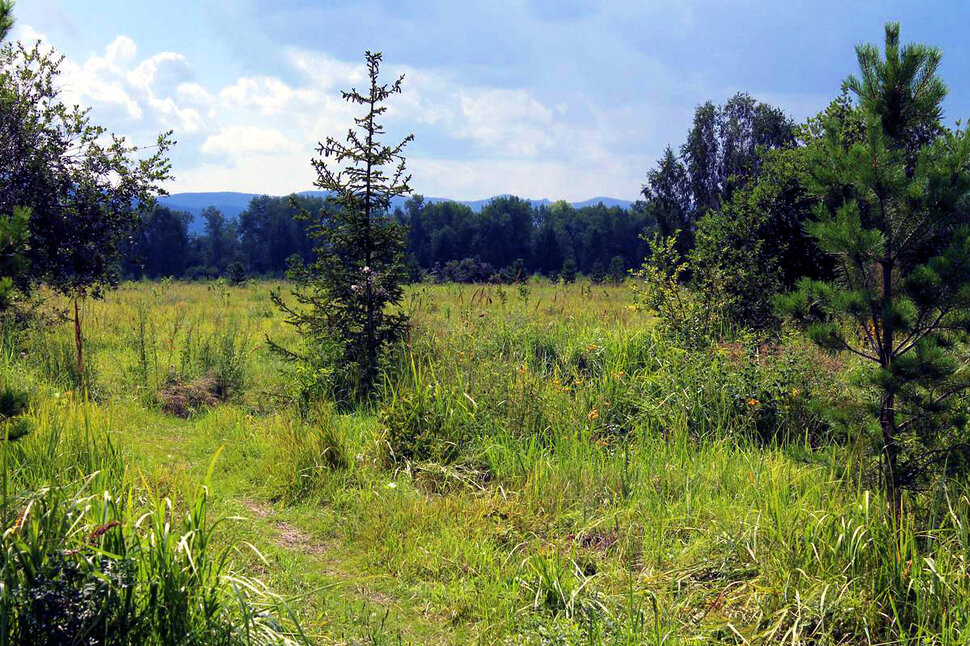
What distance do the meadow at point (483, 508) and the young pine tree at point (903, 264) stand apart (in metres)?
0.33

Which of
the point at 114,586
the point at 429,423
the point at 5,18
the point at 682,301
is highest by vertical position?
the point at 5,18

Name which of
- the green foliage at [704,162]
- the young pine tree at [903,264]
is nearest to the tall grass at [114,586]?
the young pine tree at [903,264]

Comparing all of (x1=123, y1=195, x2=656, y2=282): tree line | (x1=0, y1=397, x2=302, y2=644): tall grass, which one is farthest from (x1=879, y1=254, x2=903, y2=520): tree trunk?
(x1=123, y1=195, x2=656, y2=282): tree line

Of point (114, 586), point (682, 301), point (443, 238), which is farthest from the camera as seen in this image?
point (443, 238)

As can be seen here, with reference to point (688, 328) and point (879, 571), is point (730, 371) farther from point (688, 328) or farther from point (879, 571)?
point (879, 571)

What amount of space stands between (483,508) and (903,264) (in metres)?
3.08

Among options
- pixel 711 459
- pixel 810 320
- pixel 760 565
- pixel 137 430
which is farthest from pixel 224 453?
pixel 810 320

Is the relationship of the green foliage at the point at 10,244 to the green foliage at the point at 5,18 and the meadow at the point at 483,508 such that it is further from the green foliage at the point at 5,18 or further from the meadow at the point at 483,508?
the green foliage at the point at 5,18

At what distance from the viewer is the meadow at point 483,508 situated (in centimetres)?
295

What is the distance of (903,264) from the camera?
13.7 feet

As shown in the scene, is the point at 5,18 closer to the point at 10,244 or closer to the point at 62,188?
the point at 10,244

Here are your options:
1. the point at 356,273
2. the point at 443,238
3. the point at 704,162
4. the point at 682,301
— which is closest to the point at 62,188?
the point at 356,273

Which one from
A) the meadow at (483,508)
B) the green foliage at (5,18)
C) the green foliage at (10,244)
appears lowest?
the meadow at (483,508)

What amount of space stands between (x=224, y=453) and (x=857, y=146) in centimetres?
537
